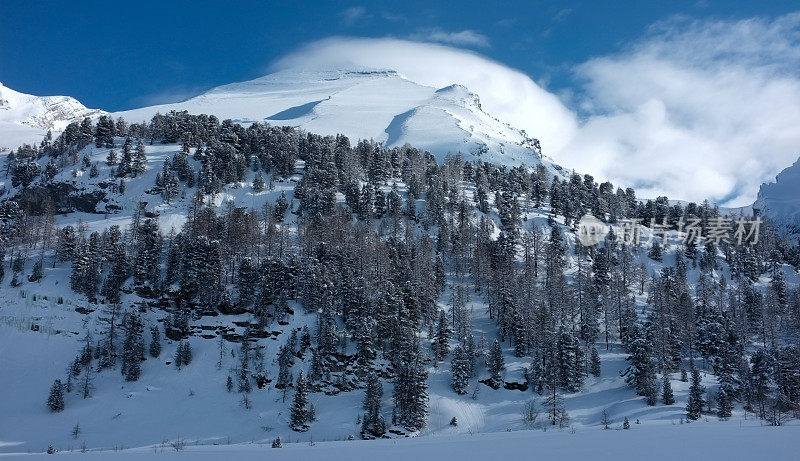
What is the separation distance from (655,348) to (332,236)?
5610cm

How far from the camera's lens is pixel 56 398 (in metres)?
53.9

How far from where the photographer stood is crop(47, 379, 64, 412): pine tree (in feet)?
176

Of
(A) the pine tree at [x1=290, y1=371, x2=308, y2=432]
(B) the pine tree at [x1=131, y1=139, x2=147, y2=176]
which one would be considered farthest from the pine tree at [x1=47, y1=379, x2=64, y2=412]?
(B) the pine tree at [x1=131, y1=139, x2=147, y2=176]

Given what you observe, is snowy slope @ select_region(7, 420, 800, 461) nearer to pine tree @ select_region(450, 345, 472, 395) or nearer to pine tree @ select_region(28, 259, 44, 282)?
pine tree @ select_region(450, 345, 472, 395)

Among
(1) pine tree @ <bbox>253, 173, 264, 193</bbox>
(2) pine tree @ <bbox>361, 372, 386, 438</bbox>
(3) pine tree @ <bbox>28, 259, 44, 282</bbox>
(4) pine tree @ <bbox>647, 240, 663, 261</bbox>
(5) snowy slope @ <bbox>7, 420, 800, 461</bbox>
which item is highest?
(1) pine tree @ <bbox>253, 173, 264, 193</bbox>

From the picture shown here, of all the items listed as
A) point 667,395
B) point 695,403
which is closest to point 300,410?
point 667,395

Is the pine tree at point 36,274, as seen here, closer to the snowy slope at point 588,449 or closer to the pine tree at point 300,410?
the pine tree at point 300,410

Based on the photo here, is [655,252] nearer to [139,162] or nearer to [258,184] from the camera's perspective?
[258,184]

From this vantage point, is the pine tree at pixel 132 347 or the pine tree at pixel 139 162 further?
the pine tree at pixel 139 162

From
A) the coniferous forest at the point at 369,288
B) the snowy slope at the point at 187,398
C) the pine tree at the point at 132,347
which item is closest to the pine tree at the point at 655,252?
the coniferous forest at the point at 369,288

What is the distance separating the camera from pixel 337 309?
7362cm

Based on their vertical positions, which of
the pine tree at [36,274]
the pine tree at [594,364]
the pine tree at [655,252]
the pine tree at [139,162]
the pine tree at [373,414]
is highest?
the pine tree at [139,162]

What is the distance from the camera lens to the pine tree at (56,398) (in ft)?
176

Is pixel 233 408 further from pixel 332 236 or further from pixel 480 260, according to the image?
pixel 480 260
